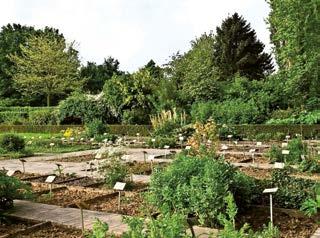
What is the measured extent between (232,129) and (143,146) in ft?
11.5

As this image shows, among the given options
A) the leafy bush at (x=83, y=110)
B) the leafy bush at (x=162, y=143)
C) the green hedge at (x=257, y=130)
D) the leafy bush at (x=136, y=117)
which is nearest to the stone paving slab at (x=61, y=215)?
the leafy bush at (x=162, y=143)

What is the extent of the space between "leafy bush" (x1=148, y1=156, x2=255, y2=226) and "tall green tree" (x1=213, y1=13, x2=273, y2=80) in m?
30.2

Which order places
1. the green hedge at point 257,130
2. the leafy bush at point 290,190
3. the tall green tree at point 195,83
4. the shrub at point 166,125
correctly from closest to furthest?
the leafy bush at point 290,190 < the green hedge at point 257,130 < the shrub at point 166,125 < the tall green tree at point 195,83

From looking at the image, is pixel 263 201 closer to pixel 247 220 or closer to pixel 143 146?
pixel 247 220

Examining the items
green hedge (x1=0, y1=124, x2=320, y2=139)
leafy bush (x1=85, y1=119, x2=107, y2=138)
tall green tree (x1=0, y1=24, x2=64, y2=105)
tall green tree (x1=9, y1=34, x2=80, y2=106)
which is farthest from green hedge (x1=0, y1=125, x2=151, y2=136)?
tall green tree (x1=0, y1=24, x2=64, y2=105)

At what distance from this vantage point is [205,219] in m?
5.09

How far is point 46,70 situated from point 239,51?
1423 centimetres

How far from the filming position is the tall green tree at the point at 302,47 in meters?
21.0

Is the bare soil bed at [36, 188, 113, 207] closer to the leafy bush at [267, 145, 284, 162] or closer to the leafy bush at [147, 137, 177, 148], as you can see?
the leafy bush at [267, 145, 284, 162]

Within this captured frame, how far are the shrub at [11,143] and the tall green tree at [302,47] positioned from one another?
11.7 m

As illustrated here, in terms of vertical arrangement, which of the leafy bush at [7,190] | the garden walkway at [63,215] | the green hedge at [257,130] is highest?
the green hedge at [257,130]

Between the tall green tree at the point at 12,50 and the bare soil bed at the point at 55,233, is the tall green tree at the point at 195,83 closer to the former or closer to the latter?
the tall green tree at the point at 12,50

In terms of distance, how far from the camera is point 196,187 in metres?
5.13

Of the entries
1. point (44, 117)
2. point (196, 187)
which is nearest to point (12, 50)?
point (44, 117)
